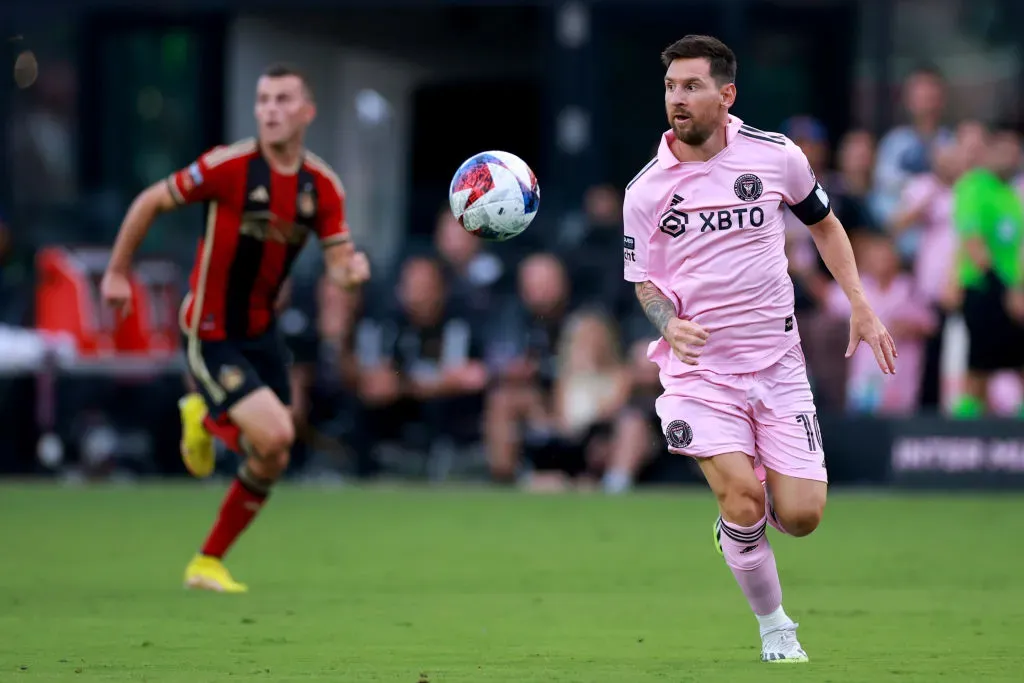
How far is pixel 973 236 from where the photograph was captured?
1418 cm

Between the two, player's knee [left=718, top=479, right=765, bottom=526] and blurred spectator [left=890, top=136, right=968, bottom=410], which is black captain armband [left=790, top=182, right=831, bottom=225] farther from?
blurred spectator [left=890, top=136, right=968, bottom=410]

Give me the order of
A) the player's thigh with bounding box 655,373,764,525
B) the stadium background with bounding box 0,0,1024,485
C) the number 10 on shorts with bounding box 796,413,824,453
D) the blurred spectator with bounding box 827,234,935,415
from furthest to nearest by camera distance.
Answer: the stadium background with bounding box 0,0,1024,485 < the blurred spectator with bounding box 827,234,935,415 < the number 10 on shorts with bounding box 796,413,824,453 < the player's thigh with bounding box 655,373,764,525

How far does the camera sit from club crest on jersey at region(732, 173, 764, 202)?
720cm

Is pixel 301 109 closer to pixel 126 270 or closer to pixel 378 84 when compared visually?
pixel 126 270

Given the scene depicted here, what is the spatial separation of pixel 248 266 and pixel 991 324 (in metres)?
6.82

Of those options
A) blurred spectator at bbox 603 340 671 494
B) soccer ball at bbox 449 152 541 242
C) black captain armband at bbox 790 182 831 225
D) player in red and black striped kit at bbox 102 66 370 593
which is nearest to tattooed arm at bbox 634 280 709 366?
black captain armband at bbox 790 182 831 225

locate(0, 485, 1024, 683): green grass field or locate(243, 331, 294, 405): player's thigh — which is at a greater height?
locate(243, 331, 294, 405): player's thigh

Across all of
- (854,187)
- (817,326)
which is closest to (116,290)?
(817,326)

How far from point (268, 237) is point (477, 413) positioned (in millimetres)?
5871

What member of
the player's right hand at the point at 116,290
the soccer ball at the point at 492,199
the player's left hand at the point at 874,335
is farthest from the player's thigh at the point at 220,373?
the player's left hand at the point at 874,335

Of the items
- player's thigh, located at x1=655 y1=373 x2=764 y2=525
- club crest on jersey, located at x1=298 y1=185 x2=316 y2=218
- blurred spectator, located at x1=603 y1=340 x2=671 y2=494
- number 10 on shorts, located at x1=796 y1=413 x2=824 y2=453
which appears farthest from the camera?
blurred spectator, located at x1=603 y1=340 x2=671 y2=494

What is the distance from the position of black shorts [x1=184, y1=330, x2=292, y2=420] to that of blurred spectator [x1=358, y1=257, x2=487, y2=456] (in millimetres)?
A: 5458

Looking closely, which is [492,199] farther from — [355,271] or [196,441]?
[196,441]

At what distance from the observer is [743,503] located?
690 centimetres
